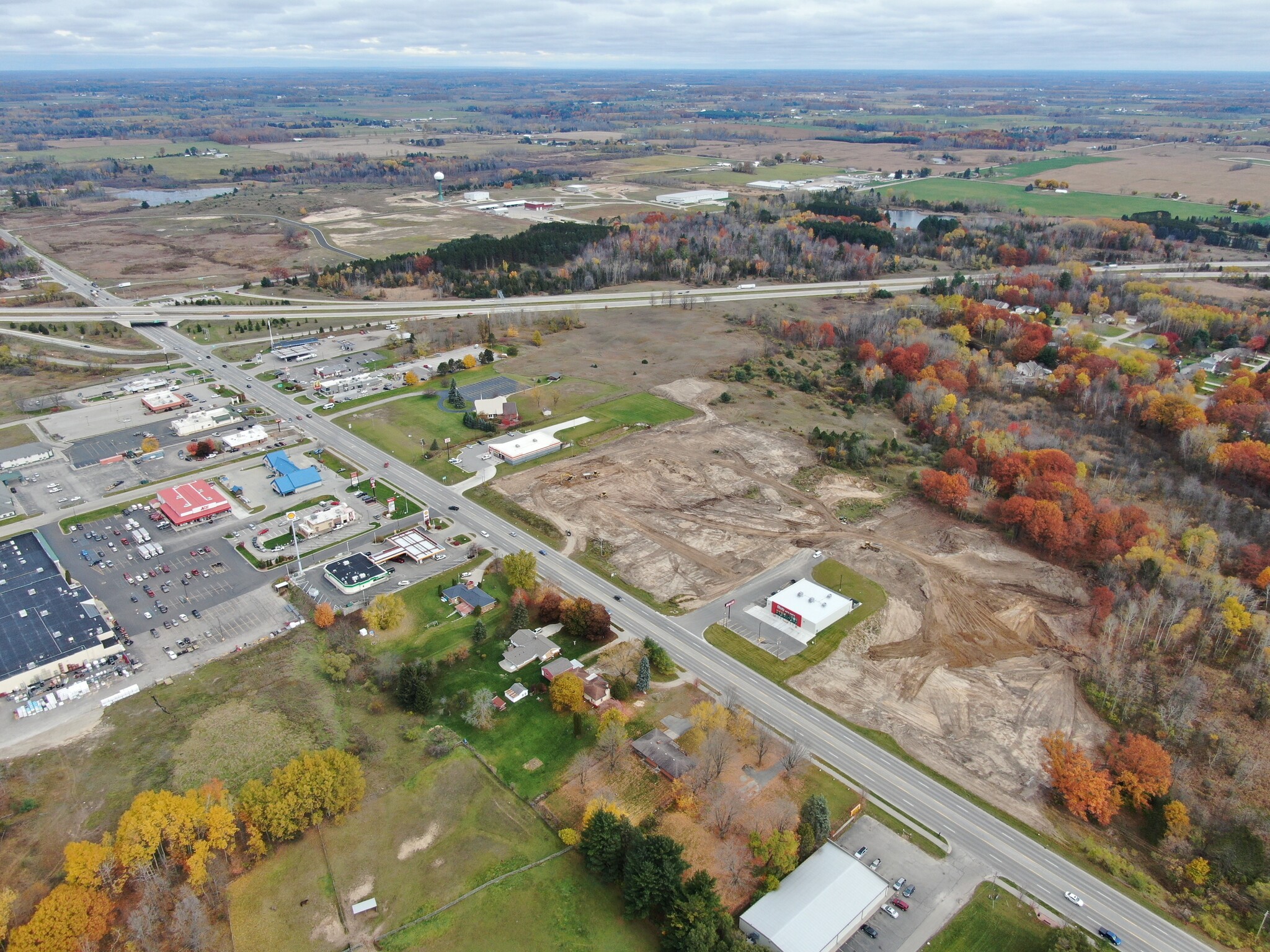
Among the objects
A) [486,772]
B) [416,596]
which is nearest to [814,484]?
[416,596]

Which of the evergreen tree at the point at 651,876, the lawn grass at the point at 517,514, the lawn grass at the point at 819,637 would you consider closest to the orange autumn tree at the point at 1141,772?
the lawn grass at the point at 819,637

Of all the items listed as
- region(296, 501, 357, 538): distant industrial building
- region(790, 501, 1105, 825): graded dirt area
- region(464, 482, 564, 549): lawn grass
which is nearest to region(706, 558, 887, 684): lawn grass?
region(790, 501, 1105, 825): graded dirt area

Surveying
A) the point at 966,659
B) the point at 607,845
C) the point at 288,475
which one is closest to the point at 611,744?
the point at 607,845

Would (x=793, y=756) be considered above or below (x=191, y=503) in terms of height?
below

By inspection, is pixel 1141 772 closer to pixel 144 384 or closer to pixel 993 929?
A: pixel 993 929

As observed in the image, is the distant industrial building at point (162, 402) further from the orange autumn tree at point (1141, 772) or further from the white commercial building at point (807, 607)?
the orange autumn tree at point (1141, 772)

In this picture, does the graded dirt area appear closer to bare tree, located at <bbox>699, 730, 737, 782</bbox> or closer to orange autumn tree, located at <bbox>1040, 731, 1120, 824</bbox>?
orange autumn tree, located at <bbox>1040, 731, 1120, 824</bbox>

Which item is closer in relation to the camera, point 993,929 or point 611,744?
point 993,929
